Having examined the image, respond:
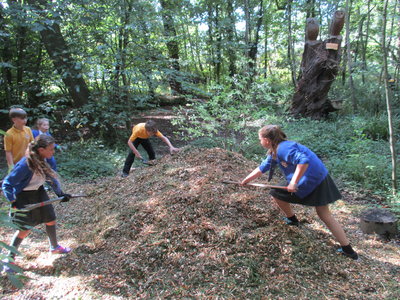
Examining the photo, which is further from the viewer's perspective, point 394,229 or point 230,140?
point 230,140

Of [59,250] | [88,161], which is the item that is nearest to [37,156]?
[59,250]

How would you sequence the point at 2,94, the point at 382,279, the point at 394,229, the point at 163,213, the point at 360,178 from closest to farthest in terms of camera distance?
the point at 382,279 < the point at 163,213 < the point at 394,229 < the point at 360,178 < the point at 2,94

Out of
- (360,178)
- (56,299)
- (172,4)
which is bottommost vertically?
(360,178)

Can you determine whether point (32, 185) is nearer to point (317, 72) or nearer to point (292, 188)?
point (292, 188)

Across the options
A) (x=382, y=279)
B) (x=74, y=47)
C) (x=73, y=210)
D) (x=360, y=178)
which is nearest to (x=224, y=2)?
(x=74, y=47)

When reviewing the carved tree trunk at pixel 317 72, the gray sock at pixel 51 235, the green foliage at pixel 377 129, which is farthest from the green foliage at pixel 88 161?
the green foliage at pixel 377 129

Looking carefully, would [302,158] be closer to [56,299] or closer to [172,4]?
[56,299]

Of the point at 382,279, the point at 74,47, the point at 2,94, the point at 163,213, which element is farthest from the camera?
the point at 2,94

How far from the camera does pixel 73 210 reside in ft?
14.1

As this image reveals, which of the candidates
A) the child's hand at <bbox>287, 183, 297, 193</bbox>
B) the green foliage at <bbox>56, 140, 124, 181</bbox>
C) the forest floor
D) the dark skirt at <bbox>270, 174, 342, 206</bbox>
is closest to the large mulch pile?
the forest floor

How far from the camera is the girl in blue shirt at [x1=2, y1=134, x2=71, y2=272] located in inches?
102

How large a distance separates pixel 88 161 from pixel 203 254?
4.84 metres

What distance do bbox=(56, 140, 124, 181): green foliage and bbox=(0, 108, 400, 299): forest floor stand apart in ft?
7.83

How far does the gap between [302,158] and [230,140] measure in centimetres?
367
